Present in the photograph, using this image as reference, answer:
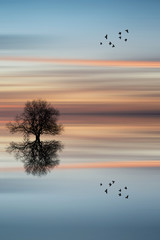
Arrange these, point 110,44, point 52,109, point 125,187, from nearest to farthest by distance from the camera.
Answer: point 125,187
point 110,44
point 52,109

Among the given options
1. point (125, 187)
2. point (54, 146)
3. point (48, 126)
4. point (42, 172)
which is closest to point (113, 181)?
point (125, 187)

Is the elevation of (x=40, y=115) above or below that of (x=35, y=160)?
above

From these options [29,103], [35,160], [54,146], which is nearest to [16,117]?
[29,103]

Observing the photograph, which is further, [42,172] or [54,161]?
[54,161]

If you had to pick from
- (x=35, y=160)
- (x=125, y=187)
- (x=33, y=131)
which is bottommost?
(x=125, y=187)

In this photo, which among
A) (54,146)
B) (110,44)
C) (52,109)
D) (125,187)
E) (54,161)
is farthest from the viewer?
(52,109)

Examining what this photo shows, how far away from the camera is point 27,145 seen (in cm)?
5831

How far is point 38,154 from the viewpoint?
54.8m

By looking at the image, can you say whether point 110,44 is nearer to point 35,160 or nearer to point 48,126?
point 35,160

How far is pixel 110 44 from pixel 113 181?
9.14m

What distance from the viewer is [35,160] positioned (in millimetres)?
52094

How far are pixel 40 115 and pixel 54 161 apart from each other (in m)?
11.2

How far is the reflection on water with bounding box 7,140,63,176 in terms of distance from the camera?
162 feet

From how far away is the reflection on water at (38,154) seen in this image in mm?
49344
